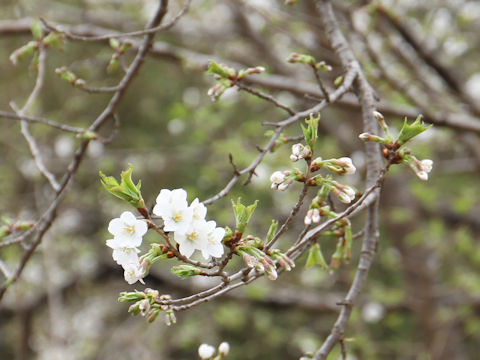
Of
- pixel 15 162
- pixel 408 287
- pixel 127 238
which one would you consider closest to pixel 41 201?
pixel 15 162

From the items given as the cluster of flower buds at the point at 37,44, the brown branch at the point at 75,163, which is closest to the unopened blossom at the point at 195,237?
the brown branch at the point at 75,163

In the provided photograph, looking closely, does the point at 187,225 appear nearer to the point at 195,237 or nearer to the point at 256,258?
the point at 195,237

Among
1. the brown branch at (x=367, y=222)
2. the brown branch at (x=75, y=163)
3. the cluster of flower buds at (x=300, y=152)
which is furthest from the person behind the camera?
the brown branch at (x=75, y=163)

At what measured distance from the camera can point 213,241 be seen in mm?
1083

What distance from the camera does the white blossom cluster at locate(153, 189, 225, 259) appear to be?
1035mm

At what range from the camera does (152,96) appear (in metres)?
7.26

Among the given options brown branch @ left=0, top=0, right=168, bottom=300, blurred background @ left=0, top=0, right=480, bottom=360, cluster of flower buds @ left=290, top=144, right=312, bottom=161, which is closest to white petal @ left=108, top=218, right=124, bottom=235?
cluster of flower buds @ left=290, top=144, right=312, bottom=161

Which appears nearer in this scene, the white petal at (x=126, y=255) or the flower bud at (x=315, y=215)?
the white petal at (x=126, y=255)

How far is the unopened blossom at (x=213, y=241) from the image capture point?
3.51ft

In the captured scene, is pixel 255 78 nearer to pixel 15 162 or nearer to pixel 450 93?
pixel 450 93

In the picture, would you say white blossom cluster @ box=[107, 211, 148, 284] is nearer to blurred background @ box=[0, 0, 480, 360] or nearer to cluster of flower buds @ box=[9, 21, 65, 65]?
cluster of flower buds @ box=[9, 21, 65, 65]

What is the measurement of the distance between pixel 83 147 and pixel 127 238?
900 millimetres

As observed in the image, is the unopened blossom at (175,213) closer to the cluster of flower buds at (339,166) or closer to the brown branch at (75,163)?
the cluster of flower buds at (339,166)

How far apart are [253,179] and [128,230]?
3689 mm
